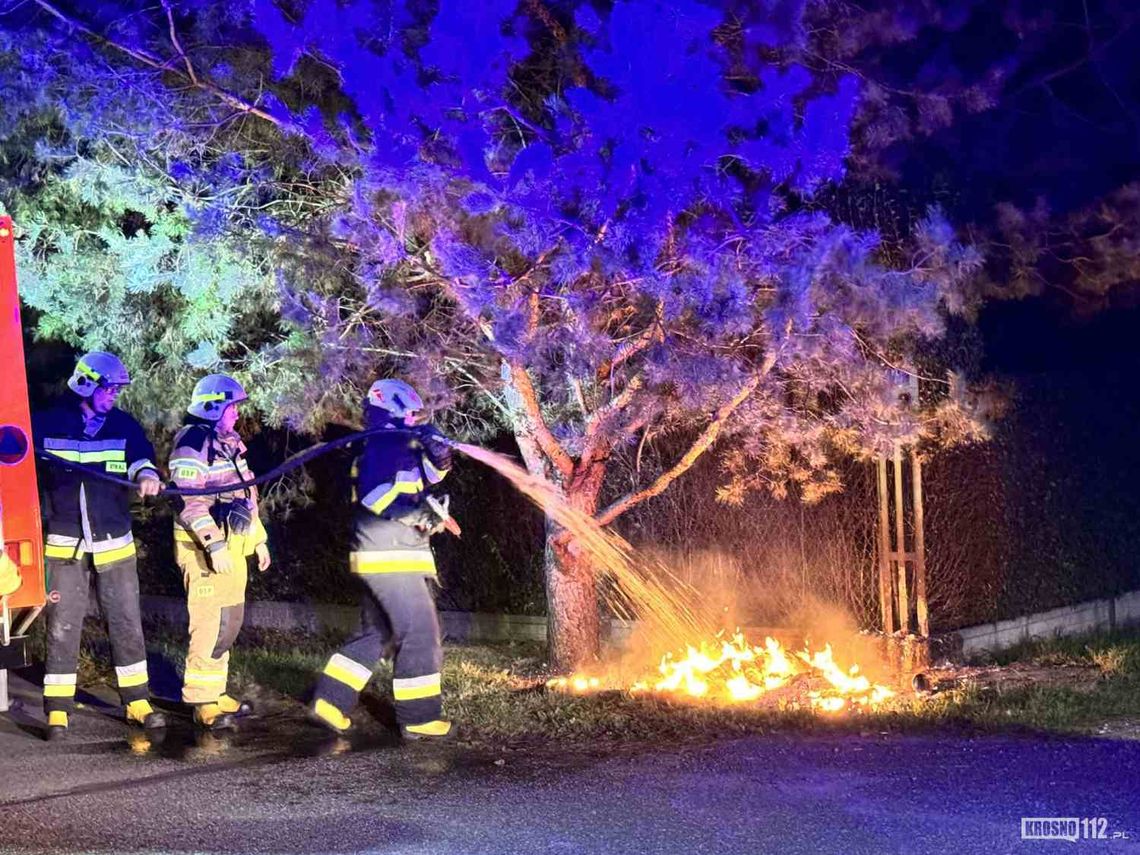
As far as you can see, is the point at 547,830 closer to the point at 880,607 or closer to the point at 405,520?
the point at 405,520

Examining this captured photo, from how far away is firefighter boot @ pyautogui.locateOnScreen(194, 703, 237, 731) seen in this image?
8.05m

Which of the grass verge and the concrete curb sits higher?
the concrete curb

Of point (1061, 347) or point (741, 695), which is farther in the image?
point (1061, 347)

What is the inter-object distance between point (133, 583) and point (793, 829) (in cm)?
398

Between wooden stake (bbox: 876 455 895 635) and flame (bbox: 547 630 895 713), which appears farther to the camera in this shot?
wooden stake (bbox: 876 455 895 635)

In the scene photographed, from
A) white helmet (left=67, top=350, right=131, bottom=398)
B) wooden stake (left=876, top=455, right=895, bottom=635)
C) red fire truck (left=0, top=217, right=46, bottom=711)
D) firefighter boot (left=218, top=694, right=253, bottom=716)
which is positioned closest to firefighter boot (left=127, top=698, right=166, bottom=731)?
firefighter boot (left=218, top=694, right=253, bottom=716)

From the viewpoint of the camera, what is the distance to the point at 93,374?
25.5 ft

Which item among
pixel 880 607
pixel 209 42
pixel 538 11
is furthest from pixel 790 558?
pixel 209 42

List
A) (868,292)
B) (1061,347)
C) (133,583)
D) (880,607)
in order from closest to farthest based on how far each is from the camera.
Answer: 1. (868,292)
2. (133,583)
3. (880,607)
4. (1061,347)

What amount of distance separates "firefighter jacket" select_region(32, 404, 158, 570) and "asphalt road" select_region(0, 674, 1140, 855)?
1.03 m

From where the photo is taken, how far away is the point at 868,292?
24.3 feet

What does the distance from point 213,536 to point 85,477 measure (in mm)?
739

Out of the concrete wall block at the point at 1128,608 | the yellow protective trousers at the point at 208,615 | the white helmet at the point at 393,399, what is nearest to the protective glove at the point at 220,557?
the yellow protective trousers at the point at 208,615

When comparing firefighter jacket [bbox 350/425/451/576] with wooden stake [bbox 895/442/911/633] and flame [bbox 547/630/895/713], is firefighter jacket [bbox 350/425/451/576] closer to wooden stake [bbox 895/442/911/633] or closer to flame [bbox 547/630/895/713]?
flame [bbox 547/630/895/713]
